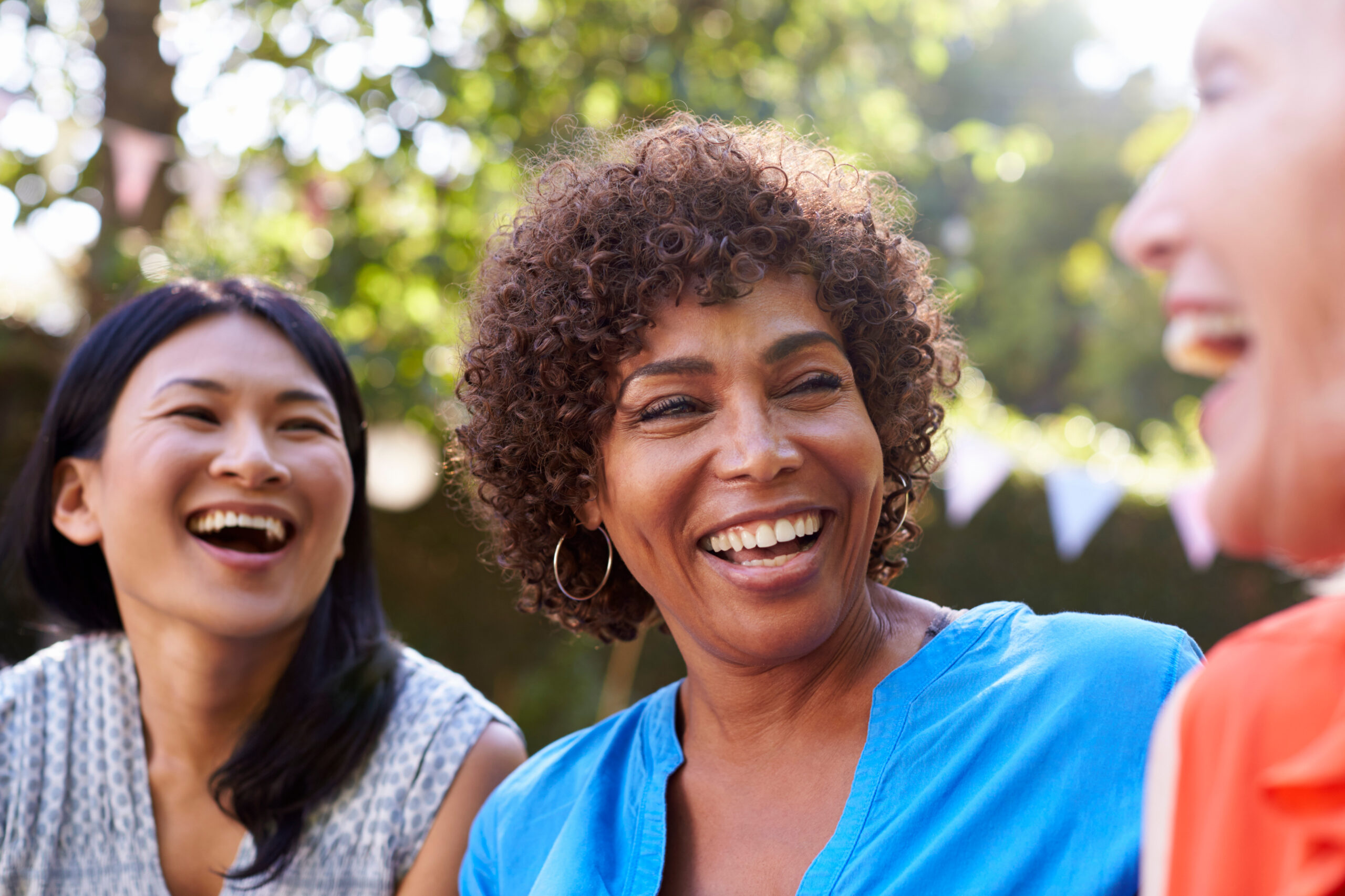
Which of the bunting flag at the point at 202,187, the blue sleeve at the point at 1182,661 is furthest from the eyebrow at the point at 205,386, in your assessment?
the bunting flag at the point at 202,187

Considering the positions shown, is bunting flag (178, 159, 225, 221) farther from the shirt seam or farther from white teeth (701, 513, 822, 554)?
the shirt seam

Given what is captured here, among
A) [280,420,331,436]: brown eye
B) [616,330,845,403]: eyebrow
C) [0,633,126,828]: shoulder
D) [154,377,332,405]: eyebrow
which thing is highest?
[616,330,845,403]: eyebrow

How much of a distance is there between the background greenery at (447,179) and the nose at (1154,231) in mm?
2782

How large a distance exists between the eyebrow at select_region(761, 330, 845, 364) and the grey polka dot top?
4.42 ft

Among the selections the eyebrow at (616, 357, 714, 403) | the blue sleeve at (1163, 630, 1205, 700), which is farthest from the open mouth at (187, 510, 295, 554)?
the blue sleeve at (1163, 630, 1205, 700)

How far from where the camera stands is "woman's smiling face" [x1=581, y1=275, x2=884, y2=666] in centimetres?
185

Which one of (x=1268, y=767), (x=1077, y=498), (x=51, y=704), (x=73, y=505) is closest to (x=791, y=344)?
(x=1268, y=767)

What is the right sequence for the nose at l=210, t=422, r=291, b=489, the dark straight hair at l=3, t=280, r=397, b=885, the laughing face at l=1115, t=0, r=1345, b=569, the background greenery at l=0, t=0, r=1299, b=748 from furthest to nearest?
the background greenery at l=0, t=0, r=1299, b=748 < the dark straight hair at l=3, t=280, r=397, b=885 < the nose at l=210, t=422, r=291, b=489 < the laughing face at l=1115, t=0, r=1345, b=569

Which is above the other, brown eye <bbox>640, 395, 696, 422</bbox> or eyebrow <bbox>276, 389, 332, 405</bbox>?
eyebrow <bbox>276, 389, 332, 405</bbox>

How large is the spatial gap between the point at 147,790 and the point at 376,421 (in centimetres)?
307

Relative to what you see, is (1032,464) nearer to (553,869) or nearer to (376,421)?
(376,421)

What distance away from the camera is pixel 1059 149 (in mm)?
23812

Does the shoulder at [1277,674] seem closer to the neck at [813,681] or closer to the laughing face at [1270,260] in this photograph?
the laughing face at [1270,260]

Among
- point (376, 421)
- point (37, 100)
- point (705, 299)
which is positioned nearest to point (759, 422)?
point (705, 299)
